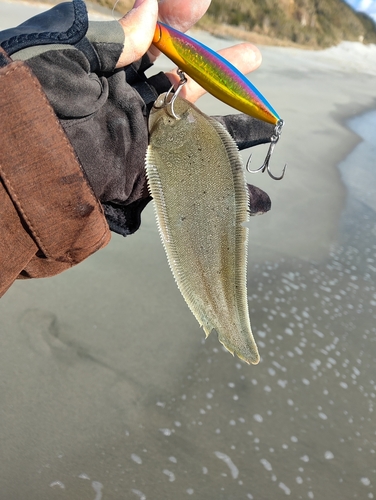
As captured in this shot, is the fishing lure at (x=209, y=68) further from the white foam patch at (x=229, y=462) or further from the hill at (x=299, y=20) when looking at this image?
the hill at (x=299, y=20)

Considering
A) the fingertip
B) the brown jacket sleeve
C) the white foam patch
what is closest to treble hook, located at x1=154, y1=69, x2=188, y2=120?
the fingertip

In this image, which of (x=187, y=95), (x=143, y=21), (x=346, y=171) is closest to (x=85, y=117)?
(x=143, y=21)

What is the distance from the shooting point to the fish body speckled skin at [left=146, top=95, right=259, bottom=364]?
1.36 metres

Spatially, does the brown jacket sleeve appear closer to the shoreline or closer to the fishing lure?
the fishing lure

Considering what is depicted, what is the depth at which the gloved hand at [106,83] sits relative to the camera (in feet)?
3.84

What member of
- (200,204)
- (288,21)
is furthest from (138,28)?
(288,21)

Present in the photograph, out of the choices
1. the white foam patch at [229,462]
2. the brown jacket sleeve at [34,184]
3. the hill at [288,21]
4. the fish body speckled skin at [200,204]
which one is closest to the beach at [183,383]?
the white foam patch at [229,462]

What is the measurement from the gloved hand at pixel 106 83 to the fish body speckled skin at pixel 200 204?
0.35ft

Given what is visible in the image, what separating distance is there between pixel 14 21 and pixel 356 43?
15.0 metres

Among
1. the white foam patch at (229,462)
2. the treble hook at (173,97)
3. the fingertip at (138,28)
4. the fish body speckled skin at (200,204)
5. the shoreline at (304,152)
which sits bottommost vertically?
the shoreline at (304,152)

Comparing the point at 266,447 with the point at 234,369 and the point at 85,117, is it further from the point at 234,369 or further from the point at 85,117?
the point at 85,117

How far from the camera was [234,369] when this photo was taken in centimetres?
248

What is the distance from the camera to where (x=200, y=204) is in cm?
138

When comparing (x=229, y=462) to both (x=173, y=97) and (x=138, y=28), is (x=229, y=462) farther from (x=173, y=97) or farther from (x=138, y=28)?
(x=138, y=28)
